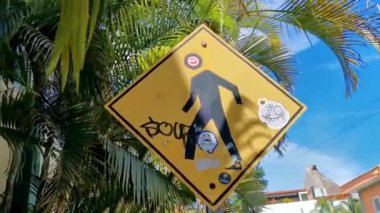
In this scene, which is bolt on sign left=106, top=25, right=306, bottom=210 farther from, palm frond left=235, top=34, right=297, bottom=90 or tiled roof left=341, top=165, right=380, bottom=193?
tiled roof left=341, top=165, right=380, bottom=193

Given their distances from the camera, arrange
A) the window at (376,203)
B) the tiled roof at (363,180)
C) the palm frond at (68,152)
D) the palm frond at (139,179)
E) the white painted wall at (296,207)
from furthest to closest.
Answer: the white painted wall at (296,207) < the window at (376,203) < the tiled roof at (363,180) < the palm frond at (139,179) < the palm frond at (68,152)

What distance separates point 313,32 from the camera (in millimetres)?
5203

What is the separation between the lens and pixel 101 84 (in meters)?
4.42

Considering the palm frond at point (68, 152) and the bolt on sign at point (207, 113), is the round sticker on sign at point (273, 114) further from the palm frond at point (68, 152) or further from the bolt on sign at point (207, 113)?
the palm frond at point (68, 152)

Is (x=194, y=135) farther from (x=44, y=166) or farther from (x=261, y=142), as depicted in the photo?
(x=44, y=166)

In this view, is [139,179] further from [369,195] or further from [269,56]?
[369,195]

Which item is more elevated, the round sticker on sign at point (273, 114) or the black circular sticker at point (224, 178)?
the round sticker on sign at point (273, 114)

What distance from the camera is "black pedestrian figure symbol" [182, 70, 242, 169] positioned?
2.78 metres

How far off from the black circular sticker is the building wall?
1812cm

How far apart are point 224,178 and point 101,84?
82.4 inches

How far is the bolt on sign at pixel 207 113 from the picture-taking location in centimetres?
275

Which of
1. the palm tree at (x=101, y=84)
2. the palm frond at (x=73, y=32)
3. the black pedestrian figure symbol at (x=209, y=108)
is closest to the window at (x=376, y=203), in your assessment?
the palm tree at (x=101, y=84)

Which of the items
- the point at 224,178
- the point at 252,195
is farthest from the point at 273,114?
the point at 252,195

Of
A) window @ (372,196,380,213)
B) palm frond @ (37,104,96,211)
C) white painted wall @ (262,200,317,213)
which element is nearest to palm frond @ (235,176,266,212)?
palm frond @ (37,104,96,211)
